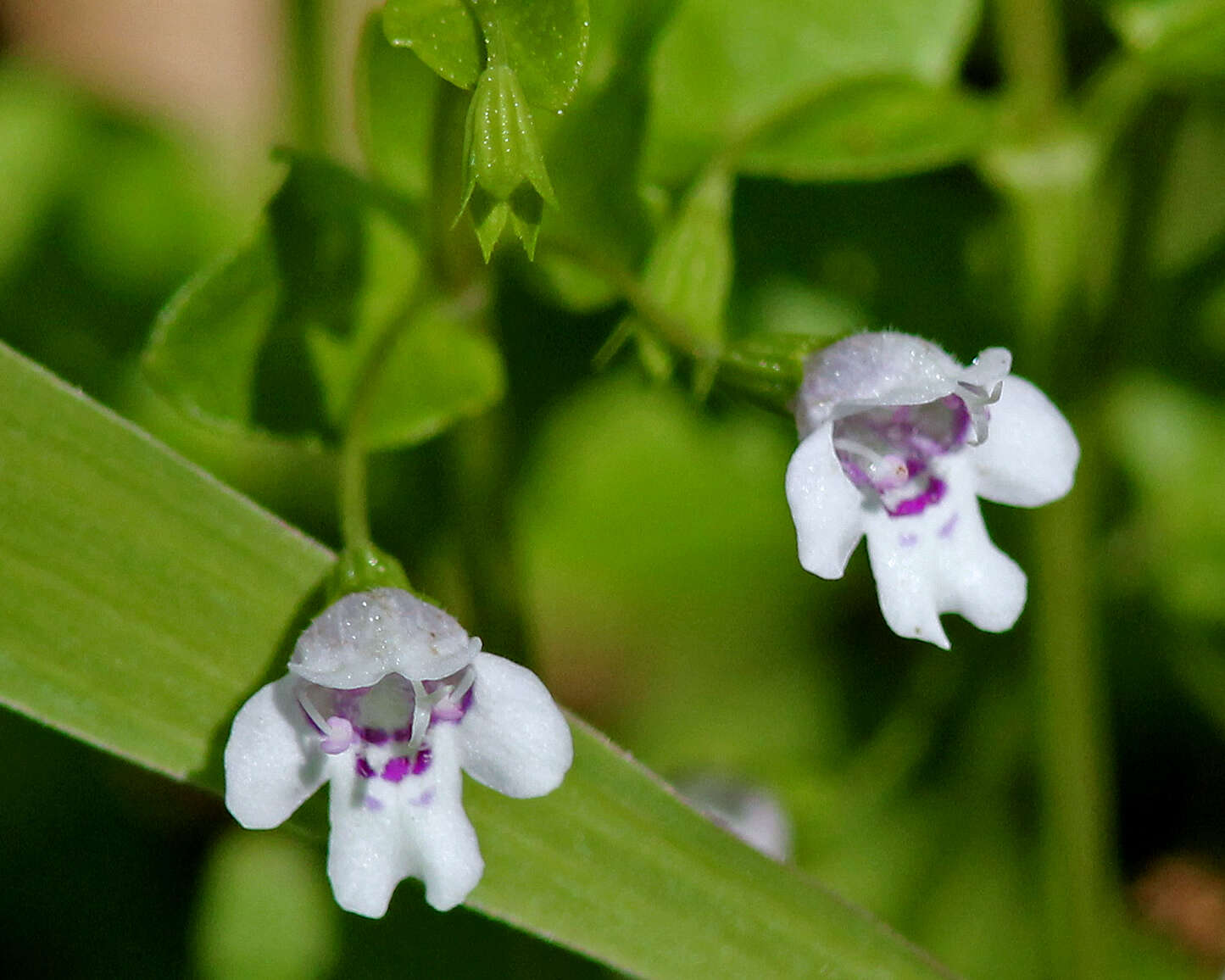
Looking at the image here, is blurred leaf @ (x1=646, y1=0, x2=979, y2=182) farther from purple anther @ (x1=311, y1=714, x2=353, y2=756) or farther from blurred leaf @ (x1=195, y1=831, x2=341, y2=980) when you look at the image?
blurred leaf @ (x1=195, y1=831, x2=341, y2=980)

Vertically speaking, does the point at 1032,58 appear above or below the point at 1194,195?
above

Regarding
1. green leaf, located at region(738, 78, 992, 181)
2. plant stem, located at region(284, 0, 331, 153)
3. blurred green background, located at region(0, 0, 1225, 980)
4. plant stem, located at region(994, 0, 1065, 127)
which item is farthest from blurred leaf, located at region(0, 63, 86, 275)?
plant stem, located at region(994, 0, 1065, 127)

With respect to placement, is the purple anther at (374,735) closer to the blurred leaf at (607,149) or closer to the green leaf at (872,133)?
the blurred leaf at (607,149)

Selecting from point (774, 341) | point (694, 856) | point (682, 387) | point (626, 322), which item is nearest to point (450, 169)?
point (626, 322)

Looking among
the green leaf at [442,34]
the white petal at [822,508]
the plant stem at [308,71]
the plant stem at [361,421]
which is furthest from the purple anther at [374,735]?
the plant stem at [308,71]

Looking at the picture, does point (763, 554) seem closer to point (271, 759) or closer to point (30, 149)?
point (30, 149)

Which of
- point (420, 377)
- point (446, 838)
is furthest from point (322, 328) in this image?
point (446, 838)
